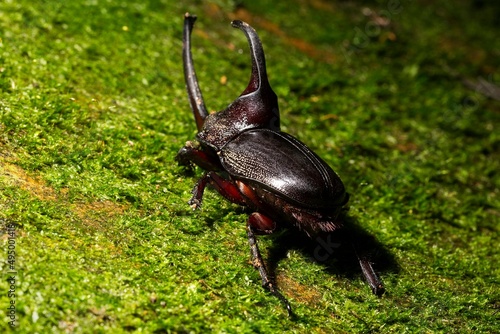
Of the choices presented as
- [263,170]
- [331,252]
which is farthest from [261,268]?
[331,252]

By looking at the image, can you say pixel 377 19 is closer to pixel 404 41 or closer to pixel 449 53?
pixel 404 41

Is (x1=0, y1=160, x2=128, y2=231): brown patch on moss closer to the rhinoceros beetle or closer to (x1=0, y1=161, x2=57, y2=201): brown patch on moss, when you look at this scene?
(x1=0, y1=161, x2=57, y2=201): brown patch on moss

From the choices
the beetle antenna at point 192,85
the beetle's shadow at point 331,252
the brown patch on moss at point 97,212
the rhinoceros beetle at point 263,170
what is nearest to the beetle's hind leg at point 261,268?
the rhinoceros beetle at point 263,170

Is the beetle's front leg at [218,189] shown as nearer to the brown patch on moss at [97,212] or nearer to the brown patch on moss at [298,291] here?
the brown patch on moss at [97,212]

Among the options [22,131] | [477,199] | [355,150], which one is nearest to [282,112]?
[355,150]

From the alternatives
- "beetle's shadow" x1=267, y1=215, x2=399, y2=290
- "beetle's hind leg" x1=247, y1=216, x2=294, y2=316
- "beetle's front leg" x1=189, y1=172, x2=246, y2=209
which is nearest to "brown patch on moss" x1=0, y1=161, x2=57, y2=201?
"beetle's front leg" x1=189, y1=172, x2=246, y2=209
